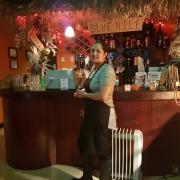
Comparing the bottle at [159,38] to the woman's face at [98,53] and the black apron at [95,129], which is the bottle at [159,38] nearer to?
the woman's face at [98,53]

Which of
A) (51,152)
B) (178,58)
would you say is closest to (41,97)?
(51,152)

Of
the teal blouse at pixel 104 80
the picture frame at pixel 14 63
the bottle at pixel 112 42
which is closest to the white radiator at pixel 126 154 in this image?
the teal blouse at pixel 104 80

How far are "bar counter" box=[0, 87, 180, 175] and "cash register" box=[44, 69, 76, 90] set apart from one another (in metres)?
0.11

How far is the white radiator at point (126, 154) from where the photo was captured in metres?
3.22

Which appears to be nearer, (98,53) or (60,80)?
(98,53)

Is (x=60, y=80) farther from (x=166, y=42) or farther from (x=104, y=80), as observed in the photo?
(x=166, y=42)

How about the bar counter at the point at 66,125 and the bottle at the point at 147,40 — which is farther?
the bottle at the point at 147,40

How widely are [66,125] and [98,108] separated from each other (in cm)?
99

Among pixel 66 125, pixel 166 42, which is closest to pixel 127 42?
pixel 166 42

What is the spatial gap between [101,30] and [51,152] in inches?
86.3

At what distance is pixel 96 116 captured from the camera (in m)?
3.00

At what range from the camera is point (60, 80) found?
380 cm

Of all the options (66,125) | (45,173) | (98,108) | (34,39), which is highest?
(34,39)

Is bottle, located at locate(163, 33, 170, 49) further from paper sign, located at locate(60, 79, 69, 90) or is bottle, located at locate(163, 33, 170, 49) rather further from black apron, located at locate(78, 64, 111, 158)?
black apron, located at locate(78, 64, 111, 158)
